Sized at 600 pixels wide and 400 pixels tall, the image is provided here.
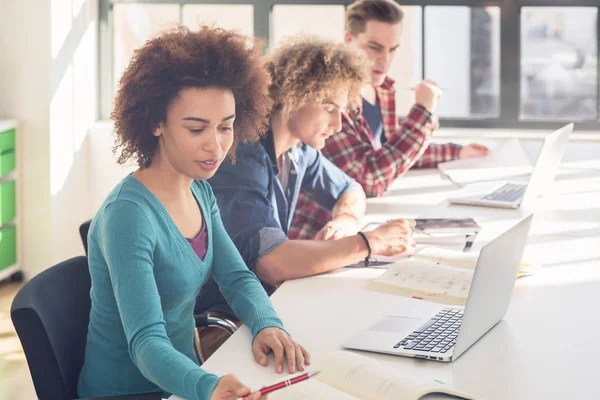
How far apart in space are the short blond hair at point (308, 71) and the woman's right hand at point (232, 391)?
3.48 feet

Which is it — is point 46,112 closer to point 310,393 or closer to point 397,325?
point 397,325

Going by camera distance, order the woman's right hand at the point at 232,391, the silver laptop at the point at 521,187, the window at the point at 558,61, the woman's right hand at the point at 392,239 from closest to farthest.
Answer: the woman's right hand at the point at 232,391 < the woman's right hand at the point at 392,239 < the silver laptop at the point at 521,187 < the window at the point at 558,61

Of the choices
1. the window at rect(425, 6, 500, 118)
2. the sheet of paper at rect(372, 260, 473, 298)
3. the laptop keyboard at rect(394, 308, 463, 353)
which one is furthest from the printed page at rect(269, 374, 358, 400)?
the window at rect(425, 6, 500, 118)

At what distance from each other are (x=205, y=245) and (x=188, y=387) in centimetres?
47

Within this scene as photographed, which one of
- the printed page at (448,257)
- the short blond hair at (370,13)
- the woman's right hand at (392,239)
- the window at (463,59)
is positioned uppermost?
the window at (463,59)

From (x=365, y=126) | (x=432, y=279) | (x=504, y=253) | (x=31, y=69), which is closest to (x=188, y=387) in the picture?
(x=504, y=253)

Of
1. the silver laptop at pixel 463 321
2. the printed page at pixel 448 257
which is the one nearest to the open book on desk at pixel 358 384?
the silver laptop at pixel 463 321

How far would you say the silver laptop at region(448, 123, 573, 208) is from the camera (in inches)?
113

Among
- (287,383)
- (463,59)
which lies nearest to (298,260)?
(287,383)

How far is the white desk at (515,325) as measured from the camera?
A: 1495 millimetres

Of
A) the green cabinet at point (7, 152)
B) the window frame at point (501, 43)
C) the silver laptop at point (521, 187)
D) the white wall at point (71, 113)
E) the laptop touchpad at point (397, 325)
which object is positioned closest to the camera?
the laptop touchpad at point (397, 325)

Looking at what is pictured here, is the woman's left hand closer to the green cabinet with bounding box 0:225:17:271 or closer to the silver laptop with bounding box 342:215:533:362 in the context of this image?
the silver laptop with bounding box 342:215:533:362

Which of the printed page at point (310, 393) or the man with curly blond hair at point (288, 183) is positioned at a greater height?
the man with curly blond hair at point (288, 183)

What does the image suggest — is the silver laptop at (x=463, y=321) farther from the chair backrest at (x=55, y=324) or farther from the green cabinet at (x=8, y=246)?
the green cabinet at (x=8, y=246)
